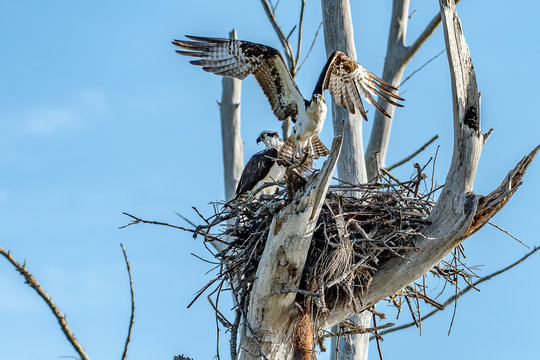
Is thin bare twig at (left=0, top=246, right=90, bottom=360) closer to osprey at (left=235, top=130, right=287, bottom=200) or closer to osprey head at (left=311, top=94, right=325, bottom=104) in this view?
osprey head at (left=311, top=94, right=325, bottom=104)

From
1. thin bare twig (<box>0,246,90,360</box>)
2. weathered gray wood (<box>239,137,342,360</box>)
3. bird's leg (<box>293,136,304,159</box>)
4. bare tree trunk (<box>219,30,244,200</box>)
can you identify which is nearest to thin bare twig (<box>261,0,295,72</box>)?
bare tree trunk (<box>219,30,244,200</box>)

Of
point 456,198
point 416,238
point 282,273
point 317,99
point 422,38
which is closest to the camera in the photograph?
point 282,273

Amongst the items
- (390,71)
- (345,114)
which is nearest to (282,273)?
(345,114)

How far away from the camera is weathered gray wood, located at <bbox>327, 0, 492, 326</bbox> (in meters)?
5.21

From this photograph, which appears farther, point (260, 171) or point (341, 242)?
point (260, 171)

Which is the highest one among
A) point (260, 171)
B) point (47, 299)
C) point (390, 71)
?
point (390, 71)

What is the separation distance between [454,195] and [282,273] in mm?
1357

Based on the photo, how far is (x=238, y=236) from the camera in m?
5.84

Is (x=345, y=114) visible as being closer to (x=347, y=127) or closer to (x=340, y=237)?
(x=347, y=127)

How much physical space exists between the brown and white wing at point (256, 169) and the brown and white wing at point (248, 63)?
593 millimetres

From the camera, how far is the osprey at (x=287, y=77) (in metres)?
7.07

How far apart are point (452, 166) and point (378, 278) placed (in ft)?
3.25

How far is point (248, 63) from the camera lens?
288 inches

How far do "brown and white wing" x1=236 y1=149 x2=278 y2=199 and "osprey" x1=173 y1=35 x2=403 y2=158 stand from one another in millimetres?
500
